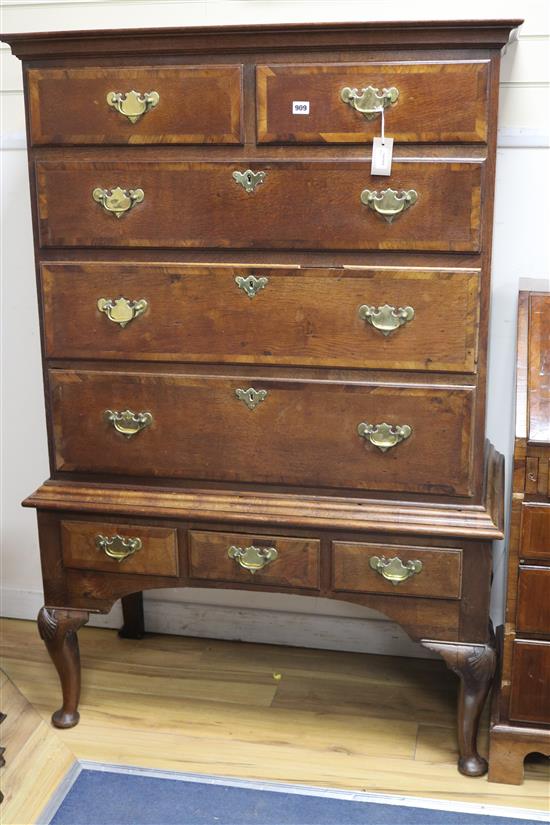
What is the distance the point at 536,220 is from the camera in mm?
2471

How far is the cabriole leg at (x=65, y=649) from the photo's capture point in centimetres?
238

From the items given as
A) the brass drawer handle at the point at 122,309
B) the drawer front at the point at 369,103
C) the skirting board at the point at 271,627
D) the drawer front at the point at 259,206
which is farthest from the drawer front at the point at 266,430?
the skirting board at the point at 271,627

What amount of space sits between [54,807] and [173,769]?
294 mm

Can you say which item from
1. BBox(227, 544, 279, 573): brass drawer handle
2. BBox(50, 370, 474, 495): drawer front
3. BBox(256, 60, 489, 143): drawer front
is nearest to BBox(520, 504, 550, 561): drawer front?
BBox(50, 370, 474, 495): drawer front

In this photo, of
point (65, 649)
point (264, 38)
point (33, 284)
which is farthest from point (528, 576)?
point (33, 284)

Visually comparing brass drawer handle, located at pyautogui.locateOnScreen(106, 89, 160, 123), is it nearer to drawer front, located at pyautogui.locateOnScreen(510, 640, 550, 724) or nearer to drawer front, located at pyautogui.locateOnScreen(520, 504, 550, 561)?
drawer front, located at pyautogui.locateOnScreen(520, 504, 550, 561)

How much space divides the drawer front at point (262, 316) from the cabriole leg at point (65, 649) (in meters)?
0.66

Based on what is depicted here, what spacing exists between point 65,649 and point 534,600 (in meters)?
1.16

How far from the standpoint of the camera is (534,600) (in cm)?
208

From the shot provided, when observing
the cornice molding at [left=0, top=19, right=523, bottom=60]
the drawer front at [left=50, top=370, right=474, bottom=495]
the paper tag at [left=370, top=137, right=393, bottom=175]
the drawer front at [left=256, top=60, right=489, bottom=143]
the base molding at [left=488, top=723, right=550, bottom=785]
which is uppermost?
the cornice molding at [left=0, top=19, right=523, bottom=60]

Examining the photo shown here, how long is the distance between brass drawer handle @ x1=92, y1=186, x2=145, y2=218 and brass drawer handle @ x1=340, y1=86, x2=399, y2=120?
19.5 inches

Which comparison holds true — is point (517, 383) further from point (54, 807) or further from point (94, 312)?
point (54, 807)

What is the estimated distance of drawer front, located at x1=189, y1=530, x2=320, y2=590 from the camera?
2205mm

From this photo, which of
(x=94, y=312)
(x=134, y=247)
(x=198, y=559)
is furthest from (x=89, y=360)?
(x=198, y=559)
